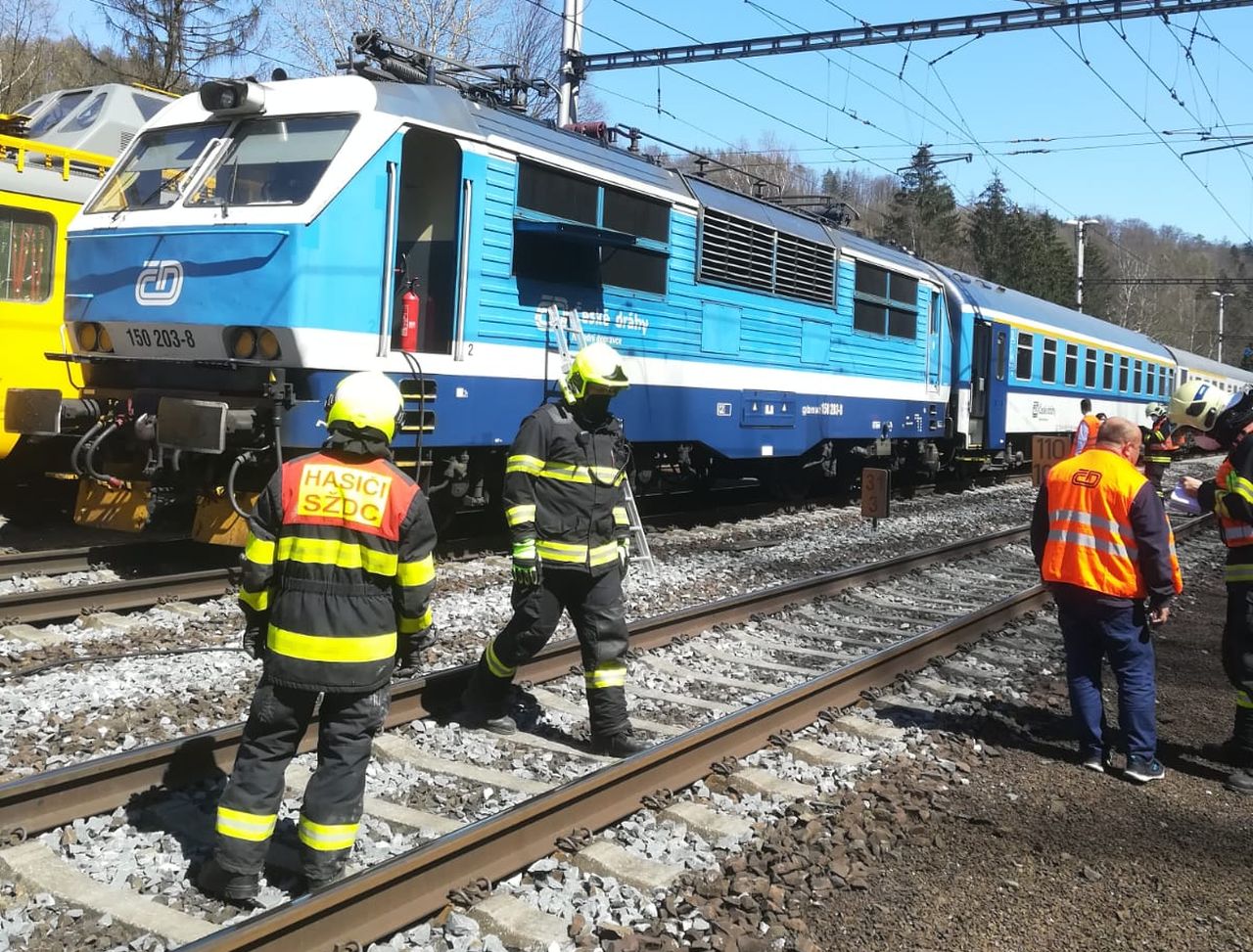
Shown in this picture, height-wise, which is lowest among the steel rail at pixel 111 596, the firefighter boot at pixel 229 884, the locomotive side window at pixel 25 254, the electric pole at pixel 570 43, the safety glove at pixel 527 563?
the firefighter boot at pixel 229 884

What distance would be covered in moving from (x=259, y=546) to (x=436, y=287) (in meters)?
5.40

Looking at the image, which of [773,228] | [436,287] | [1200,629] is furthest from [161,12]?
[1200,629]

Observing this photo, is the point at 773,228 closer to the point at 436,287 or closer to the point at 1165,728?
the point at 436,287

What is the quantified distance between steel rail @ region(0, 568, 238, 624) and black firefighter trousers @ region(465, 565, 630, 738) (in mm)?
2595

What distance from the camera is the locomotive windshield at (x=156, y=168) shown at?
851cm

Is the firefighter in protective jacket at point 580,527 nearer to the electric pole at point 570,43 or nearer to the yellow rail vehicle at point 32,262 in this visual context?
the yellow rail vehicle at point 32,262

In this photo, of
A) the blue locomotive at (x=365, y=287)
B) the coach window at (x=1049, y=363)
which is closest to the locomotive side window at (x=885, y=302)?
the blue locomotive at (x=365, y=287)

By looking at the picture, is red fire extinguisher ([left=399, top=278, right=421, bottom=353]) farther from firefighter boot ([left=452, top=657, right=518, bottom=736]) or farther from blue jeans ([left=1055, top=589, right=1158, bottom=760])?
blue jeans ([left=1055, top=589, right=1158, bottom=760])

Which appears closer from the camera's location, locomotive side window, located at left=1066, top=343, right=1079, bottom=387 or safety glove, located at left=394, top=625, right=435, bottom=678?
safety glove, located at left=394, top=625, right=435, bottom=678

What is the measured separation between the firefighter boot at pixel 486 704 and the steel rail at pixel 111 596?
2.10m

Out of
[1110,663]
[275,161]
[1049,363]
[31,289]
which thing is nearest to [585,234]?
[275,161]

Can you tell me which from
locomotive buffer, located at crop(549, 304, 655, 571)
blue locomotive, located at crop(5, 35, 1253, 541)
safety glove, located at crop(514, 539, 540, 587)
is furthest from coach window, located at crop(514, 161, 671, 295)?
safety glove, located at crop(514, 539, 540, 587)

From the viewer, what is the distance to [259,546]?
149 inches

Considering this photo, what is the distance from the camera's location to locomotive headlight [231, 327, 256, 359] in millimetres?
7703
